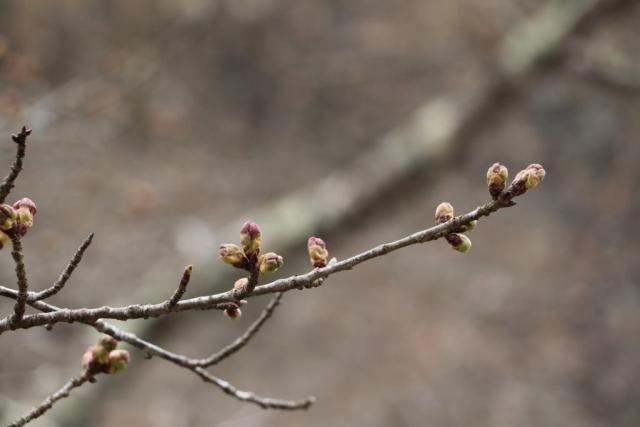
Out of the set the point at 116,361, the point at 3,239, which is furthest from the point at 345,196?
the point at 3,239

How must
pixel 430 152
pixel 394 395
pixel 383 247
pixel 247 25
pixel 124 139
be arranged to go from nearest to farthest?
pixel 383 247 < pixel 430 152 < pixel 394 395 < pixel 124 139 < pixel 247 25

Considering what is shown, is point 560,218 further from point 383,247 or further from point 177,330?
point 383,247

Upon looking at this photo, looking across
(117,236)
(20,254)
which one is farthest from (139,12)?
(20,254)

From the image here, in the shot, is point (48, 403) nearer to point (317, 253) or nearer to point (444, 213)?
point (317, 253)

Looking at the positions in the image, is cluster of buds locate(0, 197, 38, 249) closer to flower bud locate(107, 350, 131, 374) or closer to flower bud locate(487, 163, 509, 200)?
flower bud locate(107, 350, 131, 374)

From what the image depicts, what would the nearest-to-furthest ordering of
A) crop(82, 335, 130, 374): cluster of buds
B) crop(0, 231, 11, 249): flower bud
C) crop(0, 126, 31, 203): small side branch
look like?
crop(0, 126, 31, 203): small side branch < crop(0, 231, 11, 249): flower bud < crop(82, 335, 130, 374): cluster of buds

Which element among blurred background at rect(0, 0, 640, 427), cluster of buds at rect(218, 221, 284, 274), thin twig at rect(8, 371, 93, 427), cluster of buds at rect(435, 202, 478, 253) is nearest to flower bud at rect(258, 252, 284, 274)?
cluster of buds at rect(218, 221, 284, 274)
